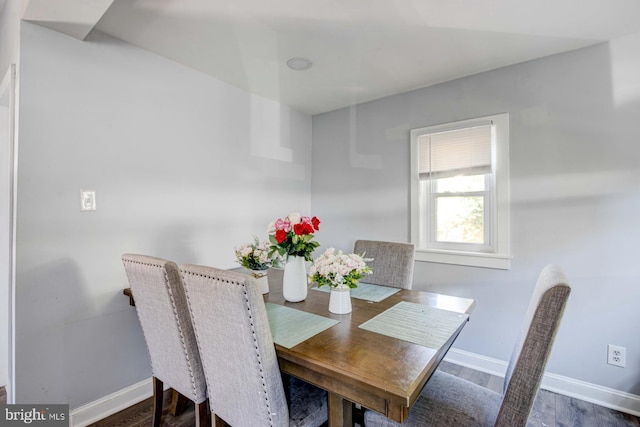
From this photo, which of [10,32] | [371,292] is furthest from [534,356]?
[10,32]

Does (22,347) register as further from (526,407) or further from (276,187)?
(526,407)

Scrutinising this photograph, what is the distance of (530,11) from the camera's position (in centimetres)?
172

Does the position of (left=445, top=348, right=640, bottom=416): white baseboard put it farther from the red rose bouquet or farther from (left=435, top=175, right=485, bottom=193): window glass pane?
the red rose bouquet

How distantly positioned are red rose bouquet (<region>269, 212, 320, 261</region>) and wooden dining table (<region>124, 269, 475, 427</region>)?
36cm

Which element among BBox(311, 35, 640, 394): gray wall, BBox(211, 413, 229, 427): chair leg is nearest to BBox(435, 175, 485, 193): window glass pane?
BBox(311, 35, 640, 394): gray wall

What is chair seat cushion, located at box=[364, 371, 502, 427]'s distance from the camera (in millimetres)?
1153

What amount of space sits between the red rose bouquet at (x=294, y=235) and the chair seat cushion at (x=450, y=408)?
2.61 feet

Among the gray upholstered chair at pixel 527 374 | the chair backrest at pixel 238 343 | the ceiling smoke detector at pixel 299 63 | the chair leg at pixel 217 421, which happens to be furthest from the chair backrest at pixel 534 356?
the ceiling smoke detector at pixel 299 63

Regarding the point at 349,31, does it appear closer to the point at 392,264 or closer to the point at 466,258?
the point at 392,264

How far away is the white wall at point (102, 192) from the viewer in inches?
66.4

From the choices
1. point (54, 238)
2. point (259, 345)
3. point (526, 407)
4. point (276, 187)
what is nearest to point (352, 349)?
point (259, 345)

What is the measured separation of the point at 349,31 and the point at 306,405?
205 cm

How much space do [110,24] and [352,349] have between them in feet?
7.47

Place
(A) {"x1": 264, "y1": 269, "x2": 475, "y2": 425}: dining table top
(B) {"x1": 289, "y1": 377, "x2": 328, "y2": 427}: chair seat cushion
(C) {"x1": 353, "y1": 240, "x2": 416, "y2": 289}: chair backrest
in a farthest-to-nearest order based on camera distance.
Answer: (C) {"x1": 353, "y1": 240, "x2": 416, "y2": 289}: chair backrest, (B) {"x1": 289, "y1": 377, "x2": 328, "y2": 427}: chair seat cushion, (A) {"x1": 264, "y1": 269, "x2": 475, "y2": 425}: dining table top
